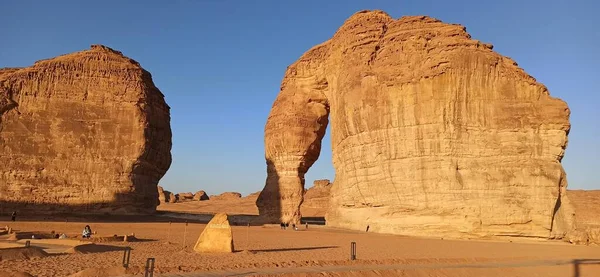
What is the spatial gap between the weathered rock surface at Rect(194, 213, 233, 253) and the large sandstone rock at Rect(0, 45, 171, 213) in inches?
962

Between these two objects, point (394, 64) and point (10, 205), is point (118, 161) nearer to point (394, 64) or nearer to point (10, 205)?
point (10, 205)

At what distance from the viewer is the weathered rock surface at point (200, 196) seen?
93.1 metres

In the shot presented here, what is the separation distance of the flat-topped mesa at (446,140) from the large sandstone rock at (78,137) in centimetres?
1914

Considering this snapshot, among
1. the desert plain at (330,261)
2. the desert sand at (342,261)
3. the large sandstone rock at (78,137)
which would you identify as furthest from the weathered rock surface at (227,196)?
the desert sand at (342,261)

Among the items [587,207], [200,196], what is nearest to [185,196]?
[200,196]

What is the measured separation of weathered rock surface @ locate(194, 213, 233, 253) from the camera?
49.5 ft

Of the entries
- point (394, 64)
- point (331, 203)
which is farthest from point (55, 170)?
point (394, 64)

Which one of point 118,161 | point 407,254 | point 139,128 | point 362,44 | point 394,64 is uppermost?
point 362,44

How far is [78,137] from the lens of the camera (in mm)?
37844

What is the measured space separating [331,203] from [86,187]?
20995 mm

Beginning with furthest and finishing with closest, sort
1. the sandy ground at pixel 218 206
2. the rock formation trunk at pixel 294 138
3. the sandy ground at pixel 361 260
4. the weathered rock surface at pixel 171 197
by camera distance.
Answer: the weathered rock surface at pixel 171 197 → the sandy ground at pixel 218 206 → the rock formation trunk at pixel 294 138 → the sandy ground at pixel 361 260

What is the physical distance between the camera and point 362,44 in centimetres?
3341

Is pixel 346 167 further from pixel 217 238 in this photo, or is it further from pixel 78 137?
pixel 78 137

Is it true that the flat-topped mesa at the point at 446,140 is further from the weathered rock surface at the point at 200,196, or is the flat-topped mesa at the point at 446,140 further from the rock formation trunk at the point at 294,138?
the weathered rock surface at the point at 200,196
